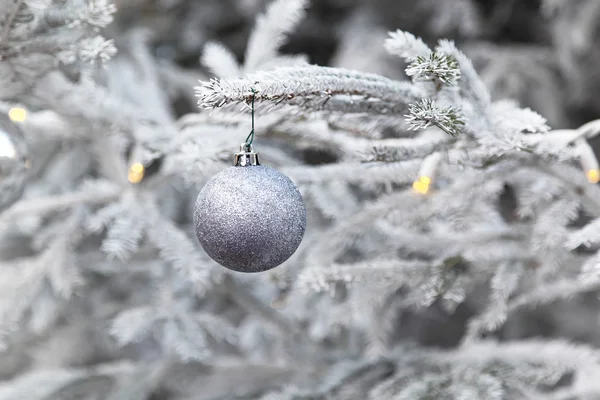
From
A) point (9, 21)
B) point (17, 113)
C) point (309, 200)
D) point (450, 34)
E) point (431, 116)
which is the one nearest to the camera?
point (431, 116)

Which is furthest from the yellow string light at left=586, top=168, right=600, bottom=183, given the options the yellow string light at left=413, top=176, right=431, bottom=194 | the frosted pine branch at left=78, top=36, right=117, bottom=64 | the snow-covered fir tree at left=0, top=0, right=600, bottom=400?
the frosted pine branch at left=78, top=36, right=117, bottom=64

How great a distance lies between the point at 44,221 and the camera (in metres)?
1.22

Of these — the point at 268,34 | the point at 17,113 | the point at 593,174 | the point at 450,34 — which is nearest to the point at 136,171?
the point at 17,113

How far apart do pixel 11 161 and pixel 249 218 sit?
1.07 feet

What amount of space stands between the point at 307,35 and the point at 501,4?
0.46 metres

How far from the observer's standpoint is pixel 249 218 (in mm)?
496

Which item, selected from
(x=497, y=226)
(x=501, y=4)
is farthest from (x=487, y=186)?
(x=501, y=4)

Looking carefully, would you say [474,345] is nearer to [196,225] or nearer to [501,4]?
[196,225]

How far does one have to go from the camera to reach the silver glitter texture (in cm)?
50

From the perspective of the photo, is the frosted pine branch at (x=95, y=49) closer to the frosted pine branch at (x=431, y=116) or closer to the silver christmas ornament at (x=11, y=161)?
the silver christmas ornament at (x=11, y=161)

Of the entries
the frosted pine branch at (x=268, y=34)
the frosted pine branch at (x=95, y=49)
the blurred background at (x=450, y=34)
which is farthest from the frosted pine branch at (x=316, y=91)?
the blurred background at (x=450, y=34)

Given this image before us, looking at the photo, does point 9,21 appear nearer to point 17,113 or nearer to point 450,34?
point 17,113

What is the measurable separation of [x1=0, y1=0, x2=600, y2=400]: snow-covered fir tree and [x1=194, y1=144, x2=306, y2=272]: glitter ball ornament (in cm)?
7

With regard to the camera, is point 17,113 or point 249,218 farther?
point 17,113
